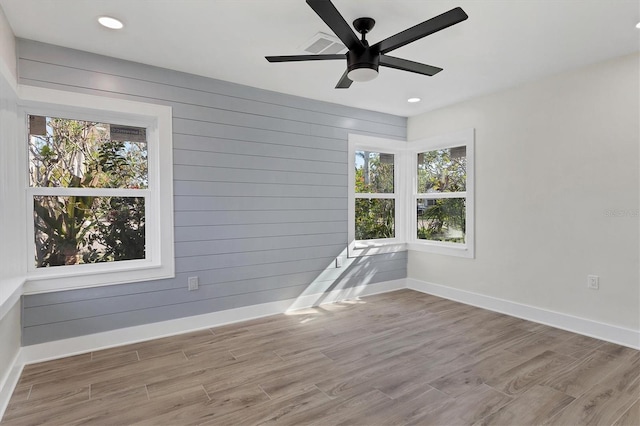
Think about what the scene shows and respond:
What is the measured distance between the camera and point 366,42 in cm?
245

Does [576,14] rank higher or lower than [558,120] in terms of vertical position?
higher

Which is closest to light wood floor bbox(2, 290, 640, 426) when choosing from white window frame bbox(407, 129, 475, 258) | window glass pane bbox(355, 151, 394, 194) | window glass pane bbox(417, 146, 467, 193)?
white window frame bbox(407, 129, 475, 258)

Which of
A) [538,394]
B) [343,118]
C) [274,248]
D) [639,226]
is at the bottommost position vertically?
[538,394]

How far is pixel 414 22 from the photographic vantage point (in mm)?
2600

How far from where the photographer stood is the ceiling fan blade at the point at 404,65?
8.38ft

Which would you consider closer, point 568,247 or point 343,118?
point 568,247

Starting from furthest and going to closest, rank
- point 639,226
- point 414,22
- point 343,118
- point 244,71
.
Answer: point 343,118, point 244,71, point 639,226, point 414,22

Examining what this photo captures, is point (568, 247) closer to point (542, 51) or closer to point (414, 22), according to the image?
point (542, 51)

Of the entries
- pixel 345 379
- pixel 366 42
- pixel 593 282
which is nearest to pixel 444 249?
pixel 593 282

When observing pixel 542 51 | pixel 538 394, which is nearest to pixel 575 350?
pixel 538 394

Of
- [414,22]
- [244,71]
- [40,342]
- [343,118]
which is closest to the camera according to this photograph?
[414,22]

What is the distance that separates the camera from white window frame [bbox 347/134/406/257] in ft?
15.6

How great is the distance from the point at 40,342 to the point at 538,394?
3.73m

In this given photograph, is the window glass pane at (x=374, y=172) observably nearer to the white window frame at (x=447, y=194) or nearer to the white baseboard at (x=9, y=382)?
the white window frame at (x=447, y=194)
